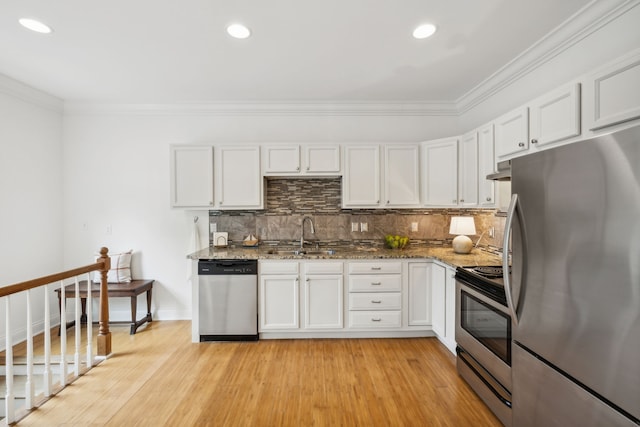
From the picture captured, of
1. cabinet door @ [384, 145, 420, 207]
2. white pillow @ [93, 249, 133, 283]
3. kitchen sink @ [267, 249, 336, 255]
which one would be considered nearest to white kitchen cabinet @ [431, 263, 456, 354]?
cabinet door @ [384, 145, 420, 207]

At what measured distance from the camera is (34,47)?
251 centimetres

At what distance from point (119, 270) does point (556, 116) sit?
463cm

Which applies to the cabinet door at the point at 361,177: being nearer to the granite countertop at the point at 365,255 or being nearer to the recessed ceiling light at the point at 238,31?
the granite countertop at the point at 365,255

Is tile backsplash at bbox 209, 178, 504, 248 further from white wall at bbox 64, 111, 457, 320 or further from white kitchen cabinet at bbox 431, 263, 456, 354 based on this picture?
white kitchen cabinet at bbox 431, 263, 456, 354

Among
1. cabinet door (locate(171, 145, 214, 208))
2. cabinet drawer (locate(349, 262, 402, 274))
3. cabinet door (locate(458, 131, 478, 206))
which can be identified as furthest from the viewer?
cabinet door (locate(171, 145, 214, 208))

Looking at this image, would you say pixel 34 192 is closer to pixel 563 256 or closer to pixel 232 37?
pixel 232 37

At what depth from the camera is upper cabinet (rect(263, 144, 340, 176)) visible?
349cm

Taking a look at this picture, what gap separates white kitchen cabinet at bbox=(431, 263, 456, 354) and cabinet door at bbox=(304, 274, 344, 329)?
1005 millimetres

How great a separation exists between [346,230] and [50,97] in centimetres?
404

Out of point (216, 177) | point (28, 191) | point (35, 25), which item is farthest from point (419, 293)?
point (28, 191)

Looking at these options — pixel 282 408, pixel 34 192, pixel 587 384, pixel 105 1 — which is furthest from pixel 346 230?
pixel 34 192

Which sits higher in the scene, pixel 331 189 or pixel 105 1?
pixel 105 1

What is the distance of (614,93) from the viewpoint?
5.05 ft

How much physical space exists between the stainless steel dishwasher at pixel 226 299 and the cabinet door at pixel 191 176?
801 millimetres
